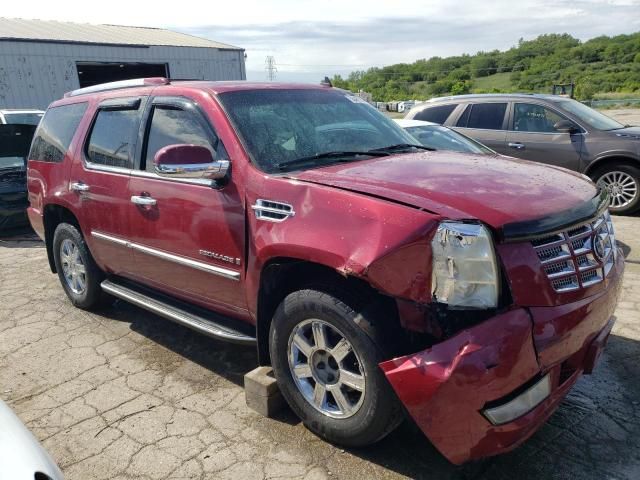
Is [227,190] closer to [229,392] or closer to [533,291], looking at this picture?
[229,392]

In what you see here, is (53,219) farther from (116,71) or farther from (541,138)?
(116,71)

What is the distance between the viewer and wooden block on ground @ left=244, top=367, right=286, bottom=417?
10.2ft

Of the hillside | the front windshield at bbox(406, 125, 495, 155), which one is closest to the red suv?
the front windshield at bbox(406, 125, 495, 155)

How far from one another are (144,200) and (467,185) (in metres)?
2.16

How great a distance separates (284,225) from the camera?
2742mm

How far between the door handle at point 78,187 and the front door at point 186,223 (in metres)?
0.73

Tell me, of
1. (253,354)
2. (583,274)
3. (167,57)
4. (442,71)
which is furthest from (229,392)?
(442,71)

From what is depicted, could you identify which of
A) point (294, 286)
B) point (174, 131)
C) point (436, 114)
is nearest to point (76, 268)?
point (174, 131)

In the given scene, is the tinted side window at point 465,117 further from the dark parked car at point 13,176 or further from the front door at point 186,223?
the dark parked car at point 13,176

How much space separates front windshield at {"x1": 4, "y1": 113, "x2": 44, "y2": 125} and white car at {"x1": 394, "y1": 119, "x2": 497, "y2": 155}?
21.7 feet

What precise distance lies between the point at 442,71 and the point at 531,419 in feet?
328

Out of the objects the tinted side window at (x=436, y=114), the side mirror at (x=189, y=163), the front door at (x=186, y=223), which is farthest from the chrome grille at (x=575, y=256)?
the tinted side window at (x=436, y=114)

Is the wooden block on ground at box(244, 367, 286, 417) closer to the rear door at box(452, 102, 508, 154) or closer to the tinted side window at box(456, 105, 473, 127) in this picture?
the rear door at box(452, 102, 508, 154)

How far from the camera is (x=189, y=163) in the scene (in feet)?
9.86
